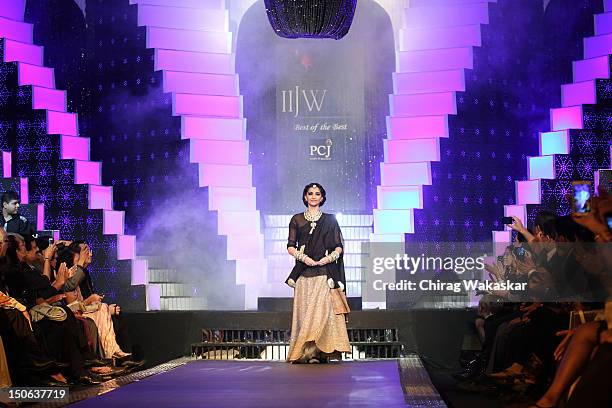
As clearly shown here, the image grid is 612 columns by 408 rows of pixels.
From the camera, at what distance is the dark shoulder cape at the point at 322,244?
6.70m

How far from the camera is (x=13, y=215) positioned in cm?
814

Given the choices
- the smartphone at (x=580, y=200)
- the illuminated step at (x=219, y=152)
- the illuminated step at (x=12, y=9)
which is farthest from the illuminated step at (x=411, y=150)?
the smartphone at (x=580, y=200)

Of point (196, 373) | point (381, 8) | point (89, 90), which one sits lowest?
point (196, 373)

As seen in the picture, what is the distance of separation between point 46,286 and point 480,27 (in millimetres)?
5661

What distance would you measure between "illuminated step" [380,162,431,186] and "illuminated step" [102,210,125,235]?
2.70 metres

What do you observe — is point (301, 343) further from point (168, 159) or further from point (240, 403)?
point (168, 159)

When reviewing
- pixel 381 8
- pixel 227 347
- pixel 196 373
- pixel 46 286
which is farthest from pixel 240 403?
pixel 381 8

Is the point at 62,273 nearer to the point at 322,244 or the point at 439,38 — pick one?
the point at 322,244

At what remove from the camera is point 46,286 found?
591 centimetres

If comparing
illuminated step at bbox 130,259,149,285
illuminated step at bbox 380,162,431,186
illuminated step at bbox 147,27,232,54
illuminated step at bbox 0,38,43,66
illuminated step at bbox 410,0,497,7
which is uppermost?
illuminated step at bbox 410,0,497,7

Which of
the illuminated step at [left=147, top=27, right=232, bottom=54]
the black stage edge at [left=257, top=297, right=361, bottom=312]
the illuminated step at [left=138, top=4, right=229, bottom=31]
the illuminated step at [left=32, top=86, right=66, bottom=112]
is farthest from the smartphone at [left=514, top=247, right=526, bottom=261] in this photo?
the illuminated step at [left=32, top=86, right=66, bottom=112]

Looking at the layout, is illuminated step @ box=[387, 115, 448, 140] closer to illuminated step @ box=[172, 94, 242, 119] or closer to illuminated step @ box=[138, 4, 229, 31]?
illuminated step @ box=[172, 94, 242, 119]

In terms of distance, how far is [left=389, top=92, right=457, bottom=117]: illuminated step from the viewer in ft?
31.8

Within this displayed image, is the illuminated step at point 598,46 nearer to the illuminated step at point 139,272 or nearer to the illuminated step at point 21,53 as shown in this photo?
the illuminated step at point 139,272
